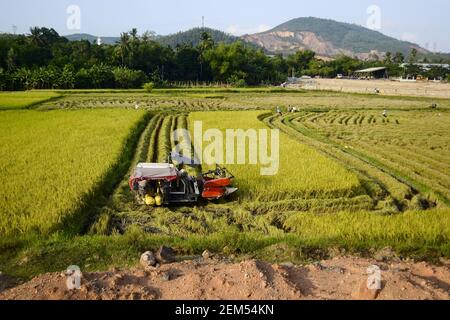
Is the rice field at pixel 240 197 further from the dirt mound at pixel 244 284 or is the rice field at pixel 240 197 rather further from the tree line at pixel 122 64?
the tree line at pixel 122 64

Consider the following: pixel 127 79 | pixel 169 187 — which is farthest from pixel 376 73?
pixel 169 187

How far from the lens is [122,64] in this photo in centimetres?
5656

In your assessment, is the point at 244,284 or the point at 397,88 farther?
the point at 397,88

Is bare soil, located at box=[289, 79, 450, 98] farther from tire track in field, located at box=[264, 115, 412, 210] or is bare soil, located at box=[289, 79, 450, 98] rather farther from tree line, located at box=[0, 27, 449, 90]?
tire track in field, located at box=[264, 115, 412, 210]

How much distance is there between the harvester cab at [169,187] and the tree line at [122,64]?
3889cm

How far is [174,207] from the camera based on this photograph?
9.05m

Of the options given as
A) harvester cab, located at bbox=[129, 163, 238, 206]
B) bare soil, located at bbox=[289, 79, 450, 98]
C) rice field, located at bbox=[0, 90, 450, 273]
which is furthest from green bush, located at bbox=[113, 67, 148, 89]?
harvester cab, located at bbox=[129, 163, 238, 206]

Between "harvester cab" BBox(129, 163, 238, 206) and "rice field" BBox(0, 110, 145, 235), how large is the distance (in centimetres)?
129

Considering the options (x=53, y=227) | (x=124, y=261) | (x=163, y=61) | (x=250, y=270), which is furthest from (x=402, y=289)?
(x=163, y=61)

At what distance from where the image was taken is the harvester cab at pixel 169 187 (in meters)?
8.89

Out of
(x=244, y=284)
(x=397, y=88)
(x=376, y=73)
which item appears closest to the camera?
(x=244, y=284)

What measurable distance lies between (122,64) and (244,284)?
5558 centimetres

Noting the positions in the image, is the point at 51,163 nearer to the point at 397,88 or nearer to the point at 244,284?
the point at 244,284
